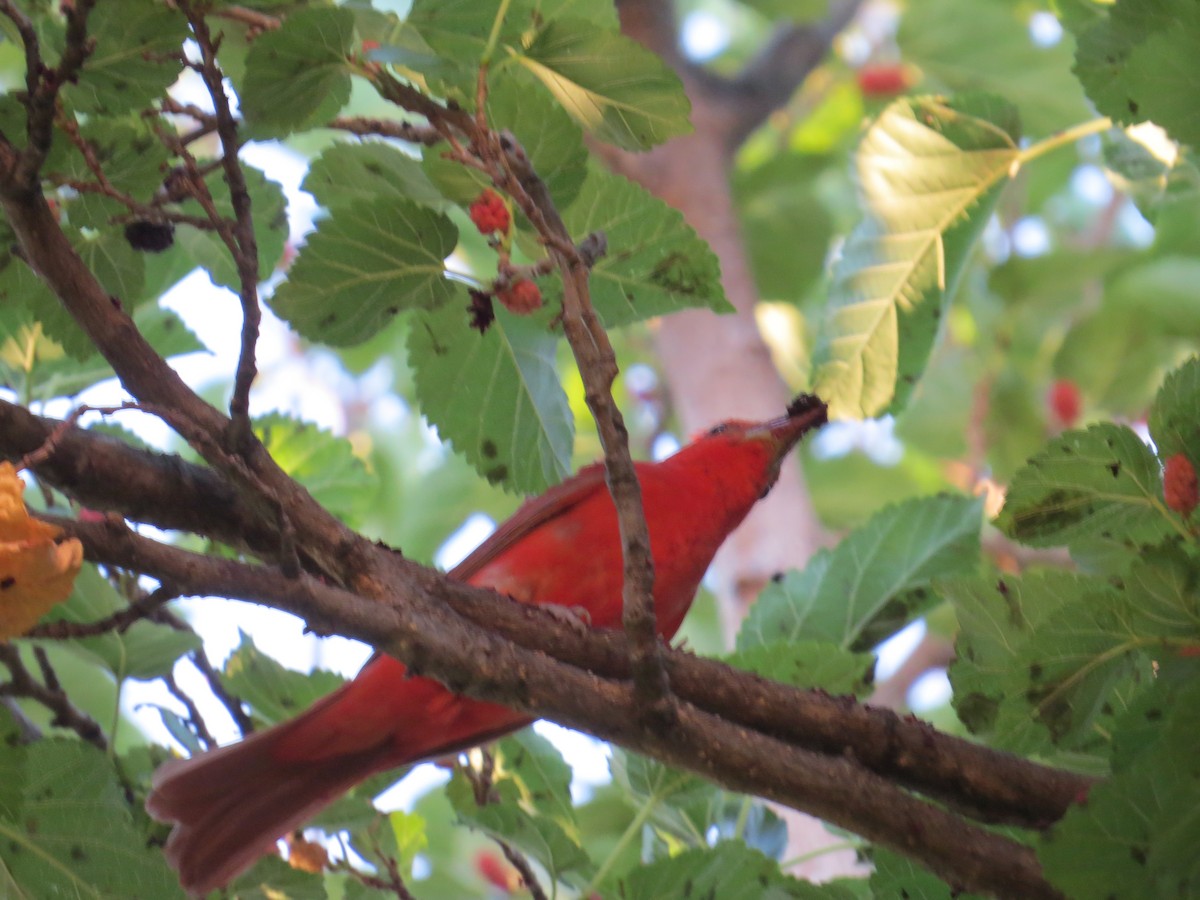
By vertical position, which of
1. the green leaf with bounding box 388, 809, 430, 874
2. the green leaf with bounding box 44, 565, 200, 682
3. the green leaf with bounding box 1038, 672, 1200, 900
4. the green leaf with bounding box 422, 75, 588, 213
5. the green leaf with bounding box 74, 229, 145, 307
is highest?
the green leaf with bounding box 422, 75, 588, 213

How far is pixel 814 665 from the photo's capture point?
2.47 metres

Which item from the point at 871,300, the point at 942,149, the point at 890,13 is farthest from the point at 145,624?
the point at 890,13

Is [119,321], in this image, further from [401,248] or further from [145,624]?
[145,624]

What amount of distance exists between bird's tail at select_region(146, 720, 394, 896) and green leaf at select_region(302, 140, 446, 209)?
1.14m

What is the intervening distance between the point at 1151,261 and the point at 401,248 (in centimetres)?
365

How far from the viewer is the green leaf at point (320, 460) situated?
10.6 feet

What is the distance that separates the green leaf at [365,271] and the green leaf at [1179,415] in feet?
3.53

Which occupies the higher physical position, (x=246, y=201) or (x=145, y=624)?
(x=246, y=201)

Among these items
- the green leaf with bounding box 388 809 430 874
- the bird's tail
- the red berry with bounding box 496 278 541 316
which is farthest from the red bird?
the red berry with bounding box 496 278 541 316

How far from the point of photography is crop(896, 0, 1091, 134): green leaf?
16.5 feet

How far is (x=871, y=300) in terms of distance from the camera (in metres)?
2.87

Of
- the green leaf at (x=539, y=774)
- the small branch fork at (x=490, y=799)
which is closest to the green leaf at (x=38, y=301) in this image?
the small branch fork at (x=490, y=799)

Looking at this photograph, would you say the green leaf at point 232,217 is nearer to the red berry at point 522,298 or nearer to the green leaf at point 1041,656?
the red berry at point 522,298

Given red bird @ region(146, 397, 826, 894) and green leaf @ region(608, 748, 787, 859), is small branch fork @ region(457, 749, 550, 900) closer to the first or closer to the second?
red bird @ region(146, 397, 826, 894)
